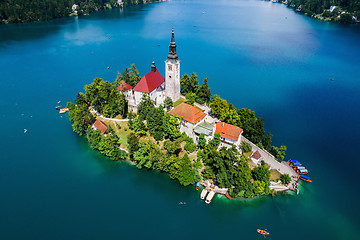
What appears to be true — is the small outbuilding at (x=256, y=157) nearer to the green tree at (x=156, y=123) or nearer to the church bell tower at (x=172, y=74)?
the green tree at (x=156, y=123)

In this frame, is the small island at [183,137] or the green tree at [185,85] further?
the green tree at [185,85]

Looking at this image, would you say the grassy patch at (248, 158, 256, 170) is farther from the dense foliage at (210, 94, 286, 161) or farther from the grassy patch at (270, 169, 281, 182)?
the dense foliage at (210, 94, 286, 161)

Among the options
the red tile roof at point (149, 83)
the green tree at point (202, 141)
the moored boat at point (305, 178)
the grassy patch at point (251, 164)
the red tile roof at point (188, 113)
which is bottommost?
the moored boat at point (305, 178)

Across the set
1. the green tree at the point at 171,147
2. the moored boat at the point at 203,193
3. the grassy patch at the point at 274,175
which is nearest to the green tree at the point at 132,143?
the green tree at the point at 171,147

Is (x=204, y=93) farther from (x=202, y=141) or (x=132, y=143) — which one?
(x=132, y=143)

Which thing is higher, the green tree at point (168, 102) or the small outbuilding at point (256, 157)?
the green tree at point (168, 102)

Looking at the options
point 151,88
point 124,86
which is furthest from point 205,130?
point 124,86

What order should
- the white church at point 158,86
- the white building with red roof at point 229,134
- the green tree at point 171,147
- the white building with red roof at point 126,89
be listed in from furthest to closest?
the white building with red roof at point 126,89
the white church at point 158,86
the white building with red roof at point 229,134
the green tree at point 171,147
